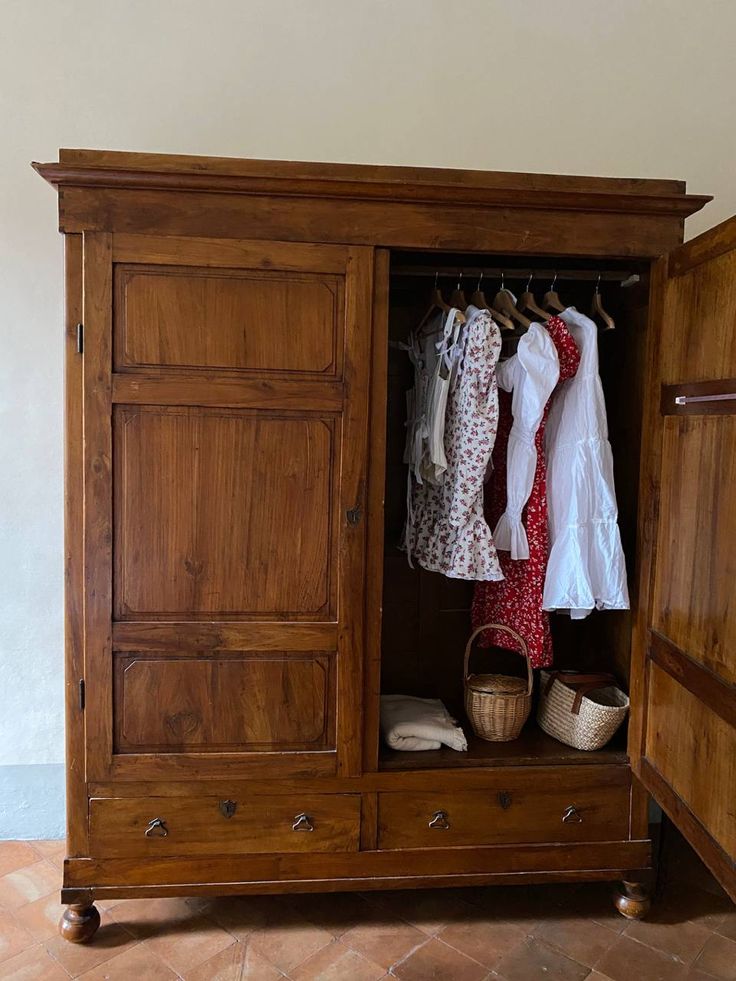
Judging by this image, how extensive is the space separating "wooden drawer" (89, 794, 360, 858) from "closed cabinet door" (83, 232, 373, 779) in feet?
0.28

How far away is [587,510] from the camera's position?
6.67 feet

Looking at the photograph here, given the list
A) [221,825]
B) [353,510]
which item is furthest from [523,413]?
[221,825]

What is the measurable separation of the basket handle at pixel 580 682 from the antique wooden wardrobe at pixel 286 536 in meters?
0.14

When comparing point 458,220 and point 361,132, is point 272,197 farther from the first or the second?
point 361,132

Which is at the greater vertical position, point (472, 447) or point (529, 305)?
point (529, 305)

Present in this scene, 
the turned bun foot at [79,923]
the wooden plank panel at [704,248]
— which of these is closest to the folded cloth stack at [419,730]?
the turned bun foot at [79,923]

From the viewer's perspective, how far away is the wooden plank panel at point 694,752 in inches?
62.4

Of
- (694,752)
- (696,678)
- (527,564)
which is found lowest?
(694,752)

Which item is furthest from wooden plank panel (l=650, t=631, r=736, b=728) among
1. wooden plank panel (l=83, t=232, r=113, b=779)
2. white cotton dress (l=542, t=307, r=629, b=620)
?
wooden plank panel (l=83, t=232, r=113, b=779)

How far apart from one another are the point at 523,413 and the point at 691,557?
0.57 metres

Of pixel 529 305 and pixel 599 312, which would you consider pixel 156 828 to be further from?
pixel 599 312

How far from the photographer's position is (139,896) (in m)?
1.97

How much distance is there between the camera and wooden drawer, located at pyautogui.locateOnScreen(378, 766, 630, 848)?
2.03 meters

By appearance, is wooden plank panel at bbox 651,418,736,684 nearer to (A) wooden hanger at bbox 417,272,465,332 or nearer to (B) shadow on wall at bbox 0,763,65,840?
(A) wooden hanger at bbox 417,272,465,332
